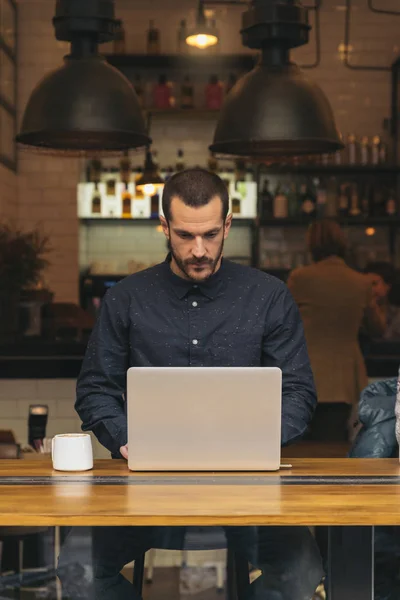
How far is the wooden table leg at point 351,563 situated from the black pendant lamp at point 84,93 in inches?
88.7

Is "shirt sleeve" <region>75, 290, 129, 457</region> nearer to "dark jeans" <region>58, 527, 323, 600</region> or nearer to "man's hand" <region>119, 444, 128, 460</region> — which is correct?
"man's hand" <region>119, 444, 128, 460</region>

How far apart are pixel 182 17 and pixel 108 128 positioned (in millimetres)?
4184

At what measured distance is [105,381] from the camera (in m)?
2.82

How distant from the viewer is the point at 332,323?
197 inches

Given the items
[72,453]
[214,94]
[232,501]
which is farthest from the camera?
[214,94]

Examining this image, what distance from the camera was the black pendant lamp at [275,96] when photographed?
3.95 m

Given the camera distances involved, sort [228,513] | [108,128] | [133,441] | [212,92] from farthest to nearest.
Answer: [212,92] < [108,128] < [133,441] < [228,513]

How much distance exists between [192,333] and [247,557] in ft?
2.48

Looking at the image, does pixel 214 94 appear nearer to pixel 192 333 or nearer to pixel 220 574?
pixel 192 333

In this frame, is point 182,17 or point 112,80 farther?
point 182,17

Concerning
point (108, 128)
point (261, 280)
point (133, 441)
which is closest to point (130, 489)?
point (133, 441)

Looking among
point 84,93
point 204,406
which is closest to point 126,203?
point 84,93

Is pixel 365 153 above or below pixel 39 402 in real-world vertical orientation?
above

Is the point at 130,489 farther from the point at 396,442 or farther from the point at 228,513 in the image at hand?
the point at 396,442
